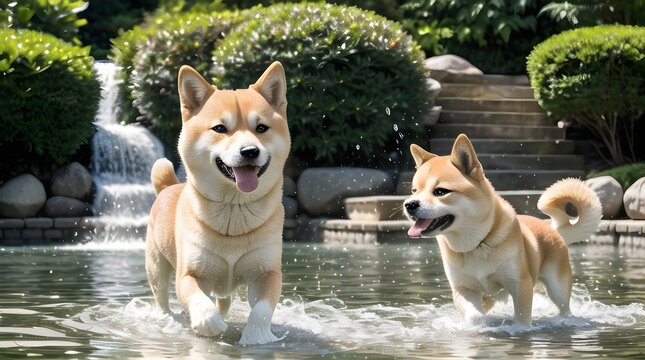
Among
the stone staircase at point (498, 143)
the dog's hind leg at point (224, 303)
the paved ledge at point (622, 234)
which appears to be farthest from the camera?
the stone staircase at point (498, 143)

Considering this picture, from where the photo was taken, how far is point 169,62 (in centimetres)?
1858

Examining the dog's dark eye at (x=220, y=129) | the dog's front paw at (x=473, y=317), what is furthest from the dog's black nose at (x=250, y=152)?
the dog's front paw at (x=473, y=317)

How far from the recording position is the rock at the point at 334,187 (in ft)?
52.7

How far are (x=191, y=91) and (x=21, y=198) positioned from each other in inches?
399

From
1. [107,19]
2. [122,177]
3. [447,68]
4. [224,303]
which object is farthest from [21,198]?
[107,19]

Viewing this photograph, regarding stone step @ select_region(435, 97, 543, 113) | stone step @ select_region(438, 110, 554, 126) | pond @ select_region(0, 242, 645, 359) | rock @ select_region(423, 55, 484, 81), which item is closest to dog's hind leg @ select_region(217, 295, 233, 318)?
pond @ select_region(0, 242, 645, 359)

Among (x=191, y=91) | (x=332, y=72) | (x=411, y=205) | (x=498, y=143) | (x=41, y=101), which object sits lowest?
(x=411, y=205)

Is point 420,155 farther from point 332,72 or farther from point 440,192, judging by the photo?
point 332,72

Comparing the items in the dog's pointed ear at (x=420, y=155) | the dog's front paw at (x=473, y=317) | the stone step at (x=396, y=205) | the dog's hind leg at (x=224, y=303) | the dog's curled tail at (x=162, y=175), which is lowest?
the dog's front paw at (x=473, y=317)

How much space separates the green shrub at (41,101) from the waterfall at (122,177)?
30.1 inches

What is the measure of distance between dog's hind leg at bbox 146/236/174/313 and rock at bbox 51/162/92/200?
969 centimetres

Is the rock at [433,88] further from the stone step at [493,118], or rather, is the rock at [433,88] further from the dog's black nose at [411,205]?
the dog's black nose at [411,205]

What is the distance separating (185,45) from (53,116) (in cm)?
292

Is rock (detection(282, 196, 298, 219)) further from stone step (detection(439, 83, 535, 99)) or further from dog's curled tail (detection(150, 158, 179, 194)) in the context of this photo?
dog's curled tail (detection(150, 158, 179, 194))
